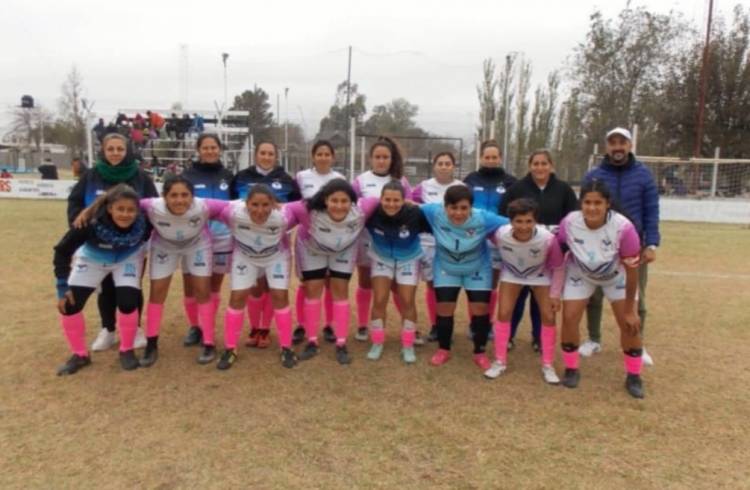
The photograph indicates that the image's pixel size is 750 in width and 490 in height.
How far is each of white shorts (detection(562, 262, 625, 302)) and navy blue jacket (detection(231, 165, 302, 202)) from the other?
243 cm

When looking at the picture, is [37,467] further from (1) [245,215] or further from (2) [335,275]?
(2) [335,275]

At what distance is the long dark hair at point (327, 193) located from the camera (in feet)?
14.8

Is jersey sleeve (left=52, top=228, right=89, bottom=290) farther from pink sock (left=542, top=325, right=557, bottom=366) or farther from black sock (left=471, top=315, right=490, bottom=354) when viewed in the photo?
pink sock (left=542, top=325, right=557, bottom=366)

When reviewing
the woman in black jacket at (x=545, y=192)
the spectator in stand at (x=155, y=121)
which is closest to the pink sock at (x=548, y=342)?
the woman in black jacket at (x=545, y=192)

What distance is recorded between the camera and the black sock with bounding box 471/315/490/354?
4.68 metres

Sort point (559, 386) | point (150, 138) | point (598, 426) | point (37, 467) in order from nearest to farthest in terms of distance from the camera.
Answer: point (37, 467) → point (598, 426) → point (559, 386) → point (150, 138)

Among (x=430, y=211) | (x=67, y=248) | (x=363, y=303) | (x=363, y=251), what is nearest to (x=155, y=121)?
(x=67, y=248)

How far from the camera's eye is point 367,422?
3641 mm

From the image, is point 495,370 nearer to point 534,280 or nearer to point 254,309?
point 534,280

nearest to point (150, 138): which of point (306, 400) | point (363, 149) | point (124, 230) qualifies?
point (363, 149)

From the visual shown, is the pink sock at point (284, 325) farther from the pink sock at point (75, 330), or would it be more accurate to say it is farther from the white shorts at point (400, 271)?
the pink sock at point (75, 330)

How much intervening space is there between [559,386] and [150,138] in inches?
620

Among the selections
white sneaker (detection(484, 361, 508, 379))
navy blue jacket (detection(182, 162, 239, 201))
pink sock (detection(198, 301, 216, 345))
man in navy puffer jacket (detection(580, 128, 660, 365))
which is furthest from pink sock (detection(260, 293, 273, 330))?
man in navy puffer jacket (detection(580, 128, 660, 365))

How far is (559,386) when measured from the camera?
14.1 ft
